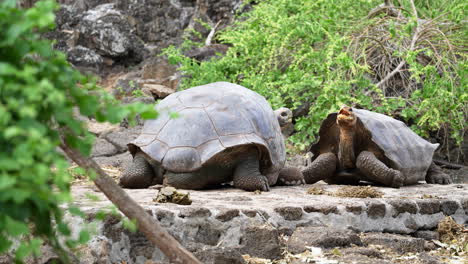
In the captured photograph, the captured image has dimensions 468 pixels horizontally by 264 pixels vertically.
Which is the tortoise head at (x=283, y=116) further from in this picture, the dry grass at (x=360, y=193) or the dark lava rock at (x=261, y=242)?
the dark lava rock at (x=261, y=242)

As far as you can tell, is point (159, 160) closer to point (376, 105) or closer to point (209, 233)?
point (209, 233)

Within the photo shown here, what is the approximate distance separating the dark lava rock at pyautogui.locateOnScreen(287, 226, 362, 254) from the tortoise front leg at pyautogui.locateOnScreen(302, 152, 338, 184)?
270 centimetres

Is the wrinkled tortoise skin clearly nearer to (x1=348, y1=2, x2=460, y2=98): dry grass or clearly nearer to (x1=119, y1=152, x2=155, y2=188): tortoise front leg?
(x1=348, y1=2, x2=460, y2=98): dry grass

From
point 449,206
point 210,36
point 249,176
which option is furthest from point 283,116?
point 210,36

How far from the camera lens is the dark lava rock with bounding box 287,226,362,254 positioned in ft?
10.5

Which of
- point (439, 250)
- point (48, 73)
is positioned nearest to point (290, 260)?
point (439, 250)

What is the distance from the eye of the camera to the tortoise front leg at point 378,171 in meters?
5.70

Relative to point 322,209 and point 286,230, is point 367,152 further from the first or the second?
point 286,230

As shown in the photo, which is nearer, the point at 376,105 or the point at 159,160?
the point at 159,160

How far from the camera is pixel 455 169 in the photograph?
838 cm

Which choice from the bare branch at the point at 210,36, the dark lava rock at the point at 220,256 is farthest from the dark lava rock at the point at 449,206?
the bare branch at the point at 210,36

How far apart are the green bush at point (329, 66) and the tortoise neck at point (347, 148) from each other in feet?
4.35

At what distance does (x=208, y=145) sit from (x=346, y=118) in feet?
5.67

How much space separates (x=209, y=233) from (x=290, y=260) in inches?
16.7
